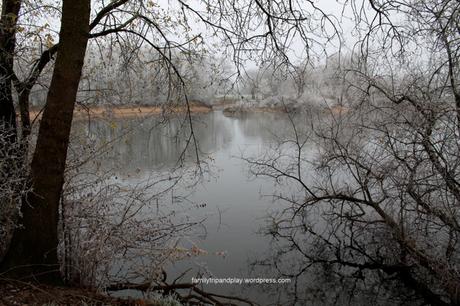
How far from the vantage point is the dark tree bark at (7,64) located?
5.15 meters

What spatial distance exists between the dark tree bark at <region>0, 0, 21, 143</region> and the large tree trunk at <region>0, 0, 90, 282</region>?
166 centimetres

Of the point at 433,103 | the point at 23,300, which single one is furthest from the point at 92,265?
the point at 433,103

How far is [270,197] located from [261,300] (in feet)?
14.2

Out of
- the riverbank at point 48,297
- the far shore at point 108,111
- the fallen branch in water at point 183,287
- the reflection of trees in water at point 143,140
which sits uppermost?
the far shore at point 108,111

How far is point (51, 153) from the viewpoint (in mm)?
3895

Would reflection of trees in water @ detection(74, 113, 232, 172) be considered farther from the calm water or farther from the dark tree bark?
the dark tree bark

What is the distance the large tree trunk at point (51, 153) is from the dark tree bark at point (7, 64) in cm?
166

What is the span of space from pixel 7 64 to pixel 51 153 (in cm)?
227

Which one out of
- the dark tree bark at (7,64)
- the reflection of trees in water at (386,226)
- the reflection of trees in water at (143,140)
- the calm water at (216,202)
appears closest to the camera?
the dark tree bark at (7,64)

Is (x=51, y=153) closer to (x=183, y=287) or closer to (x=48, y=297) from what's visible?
(x=48, y=297)

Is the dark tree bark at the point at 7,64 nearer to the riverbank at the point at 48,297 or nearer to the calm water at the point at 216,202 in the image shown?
the calm water at the point at 216,202

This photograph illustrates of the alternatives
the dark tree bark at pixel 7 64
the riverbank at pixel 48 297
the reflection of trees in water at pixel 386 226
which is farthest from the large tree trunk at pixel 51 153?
the reflection of trees in water at pixel 386 226

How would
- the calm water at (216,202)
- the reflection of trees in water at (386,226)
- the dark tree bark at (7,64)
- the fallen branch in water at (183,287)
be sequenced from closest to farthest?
the fallen branch in water at (183,287) → the dark tree bark at (7,64) → the reflection of trees in water at (386,226) → the calm water at (216,202)

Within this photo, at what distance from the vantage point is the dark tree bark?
515 cm
